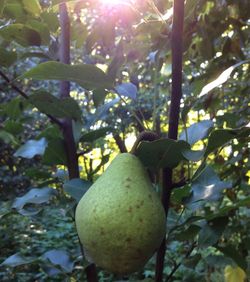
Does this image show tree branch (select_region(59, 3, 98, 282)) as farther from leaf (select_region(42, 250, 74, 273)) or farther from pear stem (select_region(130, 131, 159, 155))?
pear stem (select_region(130, 131, 159, 155))

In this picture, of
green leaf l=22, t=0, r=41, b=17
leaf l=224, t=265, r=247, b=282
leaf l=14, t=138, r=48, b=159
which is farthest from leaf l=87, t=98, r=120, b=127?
leaf l=224, t=265, r=247, b=282

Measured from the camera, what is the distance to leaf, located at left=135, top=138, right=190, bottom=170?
2.09 feet

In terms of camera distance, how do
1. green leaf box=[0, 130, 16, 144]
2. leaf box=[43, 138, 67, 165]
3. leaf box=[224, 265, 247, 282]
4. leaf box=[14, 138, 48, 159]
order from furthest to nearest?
leaf box=[224, 265, 247, 282], green leaf box=[0, 130, 16, 144], leaf box=[14, 138, 48, 159], leaf box=[43, 138, 67, 165]

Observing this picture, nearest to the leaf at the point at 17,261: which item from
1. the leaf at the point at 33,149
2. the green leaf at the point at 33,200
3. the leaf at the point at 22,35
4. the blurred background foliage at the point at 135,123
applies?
the blurred background foliage at the point at 135,123

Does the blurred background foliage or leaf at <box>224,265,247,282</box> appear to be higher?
the blurred background foliage

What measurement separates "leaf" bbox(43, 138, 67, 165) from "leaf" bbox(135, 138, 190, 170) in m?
0.26

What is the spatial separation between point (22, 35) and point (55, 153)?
0.26 meters

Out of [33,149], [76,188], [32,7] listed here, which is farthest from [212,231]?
[32,7]

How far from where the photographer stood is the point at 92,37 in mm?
1389

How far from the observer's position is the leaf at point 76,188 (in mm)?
724

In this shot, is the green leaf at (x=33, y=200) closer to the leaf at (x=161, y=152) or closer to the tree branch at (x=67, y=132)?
the tree branch at (x=67, y=132)

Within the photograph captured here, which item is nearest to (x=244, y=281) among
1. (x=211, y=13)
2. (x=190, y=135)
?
(x=211, y=13)

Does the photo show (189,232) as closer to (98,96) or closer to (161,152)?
(161,152)

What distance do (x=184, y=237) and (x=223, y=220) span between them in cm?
7
